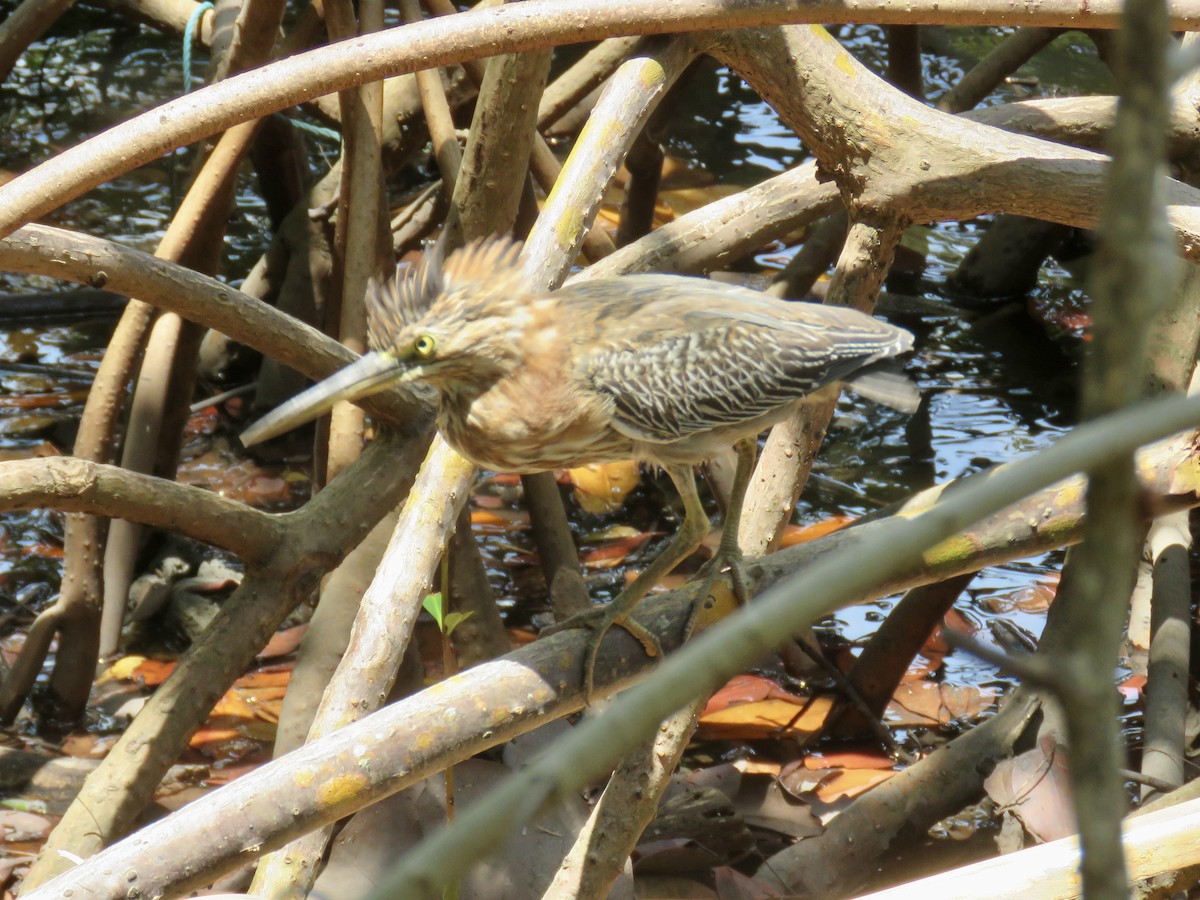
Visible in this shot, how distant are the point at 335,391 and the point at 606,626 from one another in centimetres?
73

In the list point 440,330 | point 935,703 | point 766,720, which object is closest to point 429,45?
point 440,330

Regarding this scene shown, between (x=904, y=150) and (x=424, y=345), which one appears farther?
(x=904, y=150)

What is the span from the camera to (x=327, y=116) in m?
5.94

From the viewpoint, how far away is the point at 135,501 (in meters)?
3.22

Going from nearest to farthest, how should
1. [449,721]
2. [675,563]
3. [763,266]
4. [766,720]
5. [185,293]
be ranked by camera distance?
[449,721] < [675,563] < [185,293] < [766,720] < [763,266]

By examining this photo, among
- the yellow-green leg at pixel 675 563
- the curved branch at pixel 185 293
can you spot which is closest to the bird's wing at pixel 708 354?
the yellow-green leg at pixel 675 563

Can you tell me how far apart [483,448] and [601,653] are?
0.51m

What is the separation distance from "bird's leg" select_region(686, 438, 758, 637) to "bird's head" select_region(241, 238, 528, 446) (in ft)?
2.11

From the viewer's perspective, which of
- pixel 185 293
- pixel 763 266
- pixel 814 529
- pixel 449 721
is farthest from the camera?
pixel 763 266

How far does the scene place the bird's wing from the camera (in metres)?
2.64

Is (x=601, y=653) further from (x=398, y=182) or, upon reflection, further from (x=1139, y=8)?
(x=398, y=182)

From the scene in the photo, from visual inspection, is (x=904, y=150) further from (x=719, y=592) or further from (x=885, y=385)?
(x=719, y=592)

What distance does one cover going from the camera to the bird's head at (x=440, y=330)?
2473mm

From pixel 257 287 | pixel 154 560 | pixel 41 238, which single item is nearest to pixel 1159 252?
pixel 41 238
